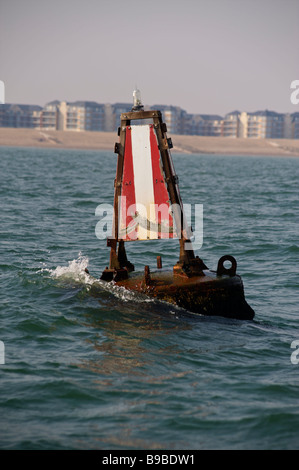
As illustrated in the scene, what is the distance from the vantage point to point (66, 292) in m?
11.2

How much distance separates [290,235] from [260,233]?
870 mm

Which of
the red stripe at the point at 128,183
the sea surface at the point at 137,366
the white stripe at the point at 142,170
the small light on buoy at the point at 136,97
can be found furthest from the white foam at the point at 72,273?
the small light on buoy at the point at 136,97

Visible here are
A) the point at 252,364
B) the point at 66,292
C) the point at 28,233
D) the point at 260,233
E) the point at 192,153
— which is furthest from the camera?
the point at 192,153

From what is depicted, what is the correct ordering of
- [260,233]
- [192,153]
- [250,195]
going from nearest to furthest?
[260,233]
[250,195]
[192,153]

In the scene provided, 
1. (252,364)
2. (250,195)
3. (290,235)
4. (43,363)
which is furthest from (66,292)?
(250,195)

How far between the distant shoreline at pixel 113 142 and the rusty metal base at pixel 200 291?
157641 millimetres

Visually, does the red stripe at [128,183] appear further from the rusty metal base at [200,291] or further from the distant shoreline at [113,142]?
the distant shoreline at [113,142]

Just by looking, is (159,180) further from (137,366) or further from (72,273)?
(72,273)

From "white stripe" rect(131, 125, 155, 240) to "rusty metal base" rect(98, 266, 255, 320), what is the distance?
2.25 ft

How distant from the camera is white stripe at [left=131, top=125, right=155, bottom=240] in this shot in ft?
31.7

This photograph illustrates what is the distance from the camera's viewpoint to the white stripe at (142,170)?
31.7 feet

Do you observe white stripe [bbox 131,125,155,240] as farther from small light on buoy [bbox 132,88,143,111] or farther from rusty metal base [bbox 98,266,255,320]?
rusty metal base [bbox 98,266,255,320]

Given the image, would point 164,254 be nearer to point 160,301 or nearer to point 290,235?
point 290,235

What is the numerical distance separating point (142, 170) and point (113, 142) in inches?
6487
